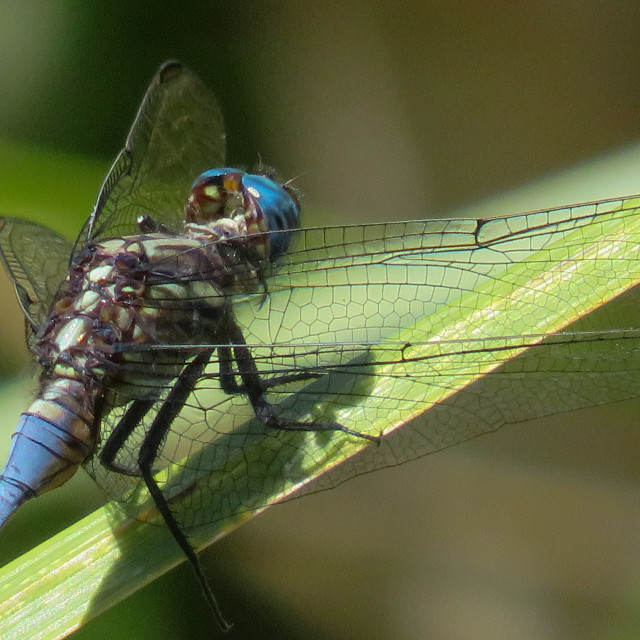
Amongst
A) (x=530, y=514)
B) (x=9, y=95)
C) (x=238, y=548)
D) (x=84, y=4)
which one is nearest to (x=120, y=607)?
(x=238, y=548)

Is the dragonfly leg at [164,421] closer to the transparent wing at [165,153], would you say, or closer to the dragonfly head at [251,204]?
the dragonfly head at [251,204]

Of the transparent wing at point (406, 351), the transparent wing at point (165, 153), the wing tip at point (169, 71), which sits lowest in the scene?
the transparent wing at point (406, 351)

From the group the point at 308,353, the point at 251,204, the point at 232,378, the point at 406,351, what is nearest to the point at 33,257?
the point at 251,204

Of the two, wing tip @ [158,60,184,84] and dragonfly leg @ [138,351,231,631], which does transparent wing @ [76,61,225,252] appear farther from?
dragonfly leg @ [138,351,231,631]

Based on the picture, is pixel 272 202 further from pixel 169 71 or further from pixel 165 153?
pixel 169 71

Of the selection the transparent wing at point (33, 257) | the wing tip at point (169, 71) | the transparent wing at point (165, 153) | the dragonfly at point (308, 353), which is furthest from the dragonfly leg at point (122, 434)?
the wing tip at point (169, 71)

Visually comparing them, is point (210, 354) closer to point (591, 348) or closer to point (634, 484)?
point (591, 348)

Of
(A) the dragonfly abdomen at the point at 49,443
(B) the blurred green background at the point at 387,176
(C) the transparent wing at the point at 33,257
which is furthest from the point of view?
(B) the blurred green background at the point at 387,176
